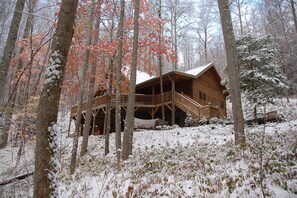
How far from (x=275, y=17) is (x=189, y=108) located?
1666cm

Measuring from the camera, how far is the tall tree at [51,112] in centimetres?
257

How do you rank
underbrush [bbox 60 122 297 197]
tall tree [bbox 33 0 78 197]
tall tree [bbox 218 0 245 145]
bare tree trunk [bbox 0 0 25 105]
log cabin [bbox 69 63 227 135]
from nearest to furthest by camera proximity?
tall tree [bbox 33 0 78 197] → underbrush [bbox 60 122 297 197] → bare tree trunk [bbox 0 0 25 105] → tall tree [bbox 218 0 245 145] → log cabin [bbox 69 63 227 135]

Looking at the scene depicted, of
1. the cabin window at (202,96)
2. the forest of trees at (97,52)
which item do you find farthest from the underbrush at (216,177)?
the cabin window at (202,96)

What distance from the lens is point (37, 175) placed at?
2.55m

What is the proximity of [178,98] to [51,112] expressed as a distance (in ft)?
49.9

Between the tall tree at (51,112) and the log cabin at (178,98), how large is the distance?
13.2 meters

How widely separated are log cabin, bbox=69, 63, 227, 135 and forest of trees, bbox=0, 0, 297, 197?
2.98 m

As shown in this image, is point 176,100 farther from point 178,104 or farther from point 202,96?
point 202,96

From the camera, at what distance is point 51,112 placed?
2709mm

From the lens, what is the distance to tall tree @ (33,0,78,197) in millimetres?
2566

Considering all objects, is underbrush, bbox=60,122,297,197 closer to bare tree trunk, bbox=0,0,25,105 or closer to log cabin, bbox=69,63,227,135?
bare tree trunk, bbox=0,0,25,105

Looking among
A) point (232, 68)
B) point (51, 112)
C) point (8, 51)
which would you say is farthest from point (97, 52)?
point (51, 112)

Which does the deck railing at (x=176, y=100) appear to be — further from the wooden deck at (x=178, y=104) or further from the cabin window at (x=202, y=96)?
the cabin window at (x=202, y=96)

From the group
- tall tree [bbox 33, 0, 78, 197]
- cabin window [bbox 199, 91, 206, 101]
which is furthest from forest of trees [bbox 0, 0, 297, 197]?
cabin window [bbox 199, 91, 206, 101]
